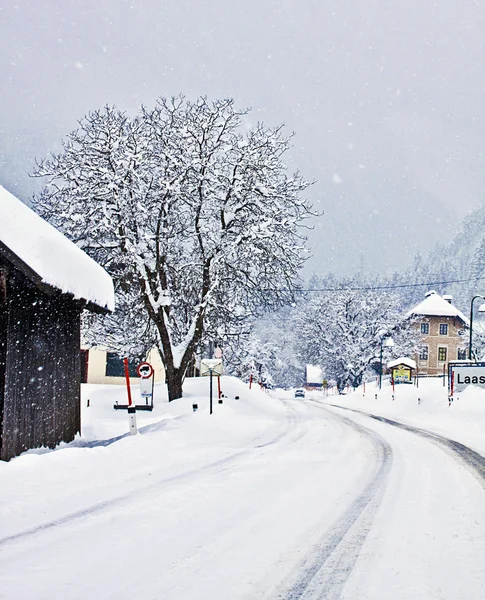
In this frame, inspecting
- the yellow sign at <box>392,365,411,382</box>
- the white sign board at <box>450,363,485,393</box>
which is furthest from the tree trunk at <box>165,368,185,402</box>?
the yellow sign at <box>392,365,411,382</box>

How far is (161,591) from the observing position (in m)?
3.39

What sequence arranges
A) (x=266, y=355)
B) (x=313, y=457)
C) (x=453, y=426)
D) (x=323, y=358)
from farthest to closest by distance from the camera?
(x=266, y=355)
(x=323, y=358)
(x=453, y=426)
(x=313, y=457)

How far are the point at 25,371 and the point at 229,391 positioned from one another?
54.8ft

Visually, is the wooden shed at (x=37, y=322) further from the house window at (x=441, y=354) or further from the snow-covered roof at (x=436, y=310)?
the house window at (x=441, y=354)

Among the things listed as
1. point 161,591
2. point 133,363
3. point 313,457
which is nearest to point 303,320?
point 133,363

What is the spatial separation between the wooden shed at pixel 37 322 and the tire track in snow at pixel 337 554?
17.2 feet

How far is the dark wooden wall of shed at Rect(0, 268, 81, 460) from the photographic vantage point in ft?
27.3

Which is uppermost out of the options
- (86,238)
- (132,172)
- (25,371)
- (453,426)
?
(132,172)

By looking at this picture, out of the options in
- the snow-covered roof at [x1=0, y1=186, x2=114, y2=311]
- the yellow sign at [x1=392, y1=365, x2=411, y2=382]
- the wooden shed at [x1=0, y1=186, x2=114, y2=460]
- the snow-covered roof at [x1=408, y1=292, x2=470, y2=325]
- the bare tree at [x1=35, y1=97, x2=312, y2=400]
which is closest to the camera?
the snow-covered roof at [x1=0, y1=186, x2=114, y2=311]

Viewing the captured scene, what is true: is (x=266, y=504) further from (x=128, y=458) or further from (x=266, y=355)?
(x=266, y=355)

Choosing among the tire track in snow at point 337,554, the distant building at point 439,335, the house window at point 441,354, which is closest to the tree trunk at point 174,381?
the tire track in snow at point 337,554

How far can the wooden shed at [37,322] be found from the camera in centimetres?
794

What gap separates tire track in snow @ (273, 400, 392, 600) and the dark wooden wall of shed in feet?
17.4

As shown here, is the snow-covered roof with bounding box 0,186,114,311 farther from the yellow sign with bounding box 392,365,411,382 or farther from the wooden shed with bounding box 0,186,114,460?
the yellow sign with bounding box 392,365,411,382
